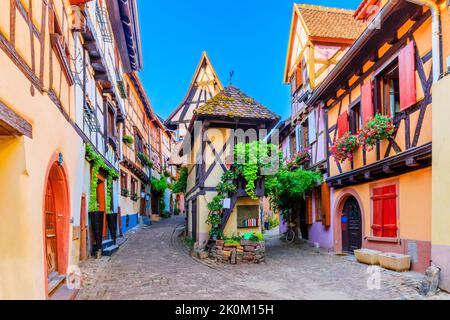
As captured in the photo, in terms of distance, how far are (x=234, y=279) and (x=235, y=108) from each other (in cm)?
552

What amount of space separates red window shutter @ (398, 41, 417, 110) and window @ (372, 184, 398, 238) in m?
1.99

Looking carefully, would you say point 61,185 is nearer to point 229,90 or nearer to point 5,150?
point 5,150

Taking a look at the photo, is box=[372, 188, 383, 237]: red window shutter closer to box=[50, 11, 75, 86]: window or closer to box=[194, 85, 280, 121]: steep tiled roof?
box=[194, 85, 280, 121]: steep tiled roof

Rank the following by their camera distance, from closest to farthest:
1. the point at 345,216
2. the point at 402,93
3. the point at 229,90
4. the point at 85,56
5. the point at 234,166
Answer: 1. the point at 402,93
2. the point at 85,56
3. the point at 234,166
4. the point at 345,216
5. the point at 229,90

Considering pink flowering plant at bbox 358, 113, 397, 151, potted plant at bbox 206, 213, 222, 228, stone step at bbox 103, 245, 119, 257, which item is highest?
pink flowering plant at bbox 358, 113, 397, 151

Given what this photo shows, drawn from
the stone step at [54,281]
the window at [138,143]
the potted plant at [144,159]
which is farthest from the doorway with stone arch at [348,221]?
the potted plant at [144,159]

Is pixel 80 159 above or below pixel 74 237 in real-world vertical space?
above

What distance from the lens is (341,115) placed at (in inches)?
408

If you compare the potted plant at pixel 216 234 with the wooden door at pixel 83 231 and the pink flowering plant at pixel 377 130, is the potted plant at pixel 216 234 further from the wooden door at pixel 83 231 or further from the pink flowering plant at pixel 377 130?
the pink flowering plant at pixel 377 130

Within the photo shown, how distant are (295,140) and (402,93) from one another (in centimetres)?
836

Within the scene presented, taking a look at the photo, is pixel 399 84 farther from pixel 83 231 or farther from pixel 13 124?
pixel 83 231

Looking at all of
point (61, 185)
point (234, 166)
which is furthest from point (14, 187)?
point (234, 166)

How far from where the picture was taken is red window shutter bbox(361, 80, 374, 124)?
8.73 m

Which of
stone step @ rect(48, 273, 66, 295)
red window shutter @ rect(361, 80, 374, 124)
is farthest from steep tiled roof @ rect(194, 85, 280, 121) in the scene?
stone step @ rect(48, 273, 66, 295)
